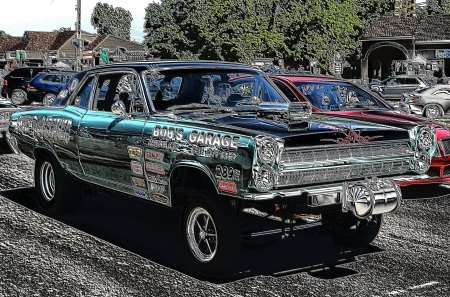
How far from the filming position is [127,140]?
6.24 metres

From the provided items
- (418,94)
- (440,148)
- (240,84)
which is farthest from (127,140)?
(418,94)

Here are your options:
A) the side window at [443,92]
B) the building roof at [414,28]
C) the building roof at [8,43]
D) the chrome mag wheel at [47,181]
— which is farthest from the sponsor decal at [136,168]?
the building roof at [8,43]

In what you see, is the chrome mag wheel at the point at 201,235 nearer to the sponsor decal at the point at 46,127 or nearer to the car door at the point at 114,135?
the car door at the point at 114,135

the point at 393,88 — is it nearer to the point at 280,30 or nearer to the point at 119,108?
the point at 280,30

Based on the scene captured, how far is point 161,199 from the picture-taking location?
5910mm

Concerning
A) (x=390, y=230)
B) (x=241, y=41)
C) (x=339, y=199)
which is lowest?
(x=390, y=230)

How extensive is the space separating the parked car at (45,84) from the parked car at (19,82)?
7.61 ft

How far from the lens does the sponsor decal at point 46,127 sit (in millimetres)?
7323

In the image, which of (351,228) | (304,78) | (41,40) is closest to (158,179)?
(351,228)

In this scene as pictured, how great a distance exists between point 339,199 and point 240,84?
211 centimetres

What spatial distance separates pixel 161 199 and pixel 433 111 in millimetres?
19681

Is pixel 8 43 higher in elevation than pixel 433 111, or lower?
higher

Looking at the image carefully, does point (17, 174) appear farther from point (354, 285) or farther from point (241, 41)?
point (241, 41)

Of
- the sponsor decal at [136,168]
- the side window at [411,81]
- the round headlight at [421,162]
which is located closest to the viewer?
the round headlight at [421,162]
